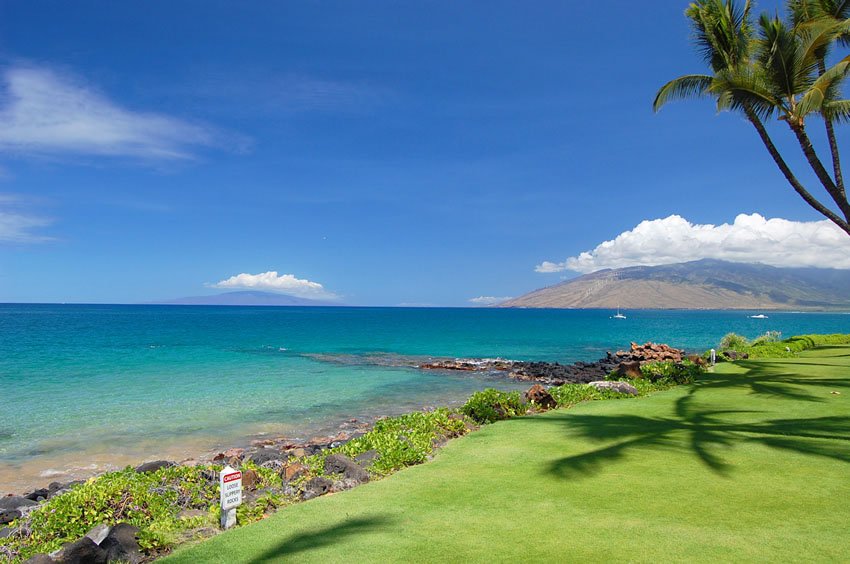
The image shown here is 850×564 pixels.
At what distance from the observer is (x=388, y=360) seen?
3784 centimetres

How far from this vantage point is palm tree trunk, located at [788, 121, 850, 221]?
13.2m

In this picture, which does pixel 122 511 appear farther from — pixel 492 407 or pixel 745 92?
pixel 745 92

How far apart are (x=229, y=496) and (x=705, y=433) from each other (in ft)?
26.8

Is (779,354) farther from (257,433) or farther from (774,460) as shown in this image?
(257,433)

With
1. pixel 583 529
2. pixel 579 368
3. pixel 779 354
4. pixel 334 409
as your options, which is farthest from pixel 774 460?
pixel 579 368

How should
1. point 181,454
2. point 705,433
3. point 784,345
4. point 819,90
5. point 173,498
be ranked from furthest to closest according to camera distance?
point 784,345 < point 181,454 < point 819,90 < point 705,433 < point 173,498

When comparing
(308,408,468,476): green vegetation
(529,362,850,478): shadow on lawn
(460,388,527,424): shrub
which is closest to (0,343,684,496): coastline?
(308,408,468,476): green vegetation

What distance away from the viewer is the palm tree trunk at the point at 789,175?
539 inches

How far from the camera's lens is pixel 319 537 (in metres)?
5.35

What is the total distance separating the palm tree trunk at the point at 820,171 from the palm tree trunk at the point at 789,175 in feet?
0.82

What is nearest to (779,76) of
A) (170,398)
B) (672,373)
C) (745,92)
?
(745,92)

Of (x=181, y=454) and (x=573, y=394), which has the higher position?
(x=573, y=394)

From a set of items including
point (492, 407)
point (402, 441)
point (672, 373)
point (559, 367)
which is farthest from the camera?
point (559, 367)

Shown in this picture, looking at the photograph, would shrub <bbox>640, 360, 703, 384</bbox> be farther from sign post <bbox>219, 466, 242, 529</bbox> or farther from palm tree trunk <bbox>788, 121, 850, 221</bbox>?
sign post <bbox>219, 466, 242, 529</bbox>
